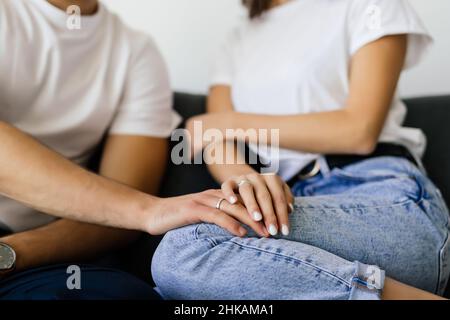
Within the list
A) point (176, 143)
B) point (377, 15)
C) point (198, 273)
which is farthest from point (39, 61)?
point (377, 15)

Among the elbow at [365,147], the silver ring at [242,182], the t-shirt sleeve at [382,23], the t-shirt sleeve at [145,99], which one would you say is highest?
the t-shirt sleeve at [382,23]

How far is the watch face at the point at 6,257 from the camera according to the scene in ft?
2.58

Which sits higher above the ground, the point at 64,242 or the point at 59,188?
the point at 59,188

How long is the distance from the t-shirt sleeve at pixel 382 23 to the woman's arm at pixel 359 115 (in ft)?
0.06

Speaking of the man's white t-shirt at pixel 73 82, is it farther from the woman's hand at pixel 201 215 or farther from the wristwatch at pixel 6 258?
the woman's hand at pixel 201 215

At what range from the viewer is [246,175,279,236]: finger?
74cm

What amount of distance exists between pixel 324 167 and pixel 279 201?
27cm

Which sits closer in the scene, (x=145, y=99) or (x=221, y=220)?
(x=221, y=220)

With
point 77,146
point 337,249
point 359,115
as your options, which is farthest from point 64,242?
point 359,115

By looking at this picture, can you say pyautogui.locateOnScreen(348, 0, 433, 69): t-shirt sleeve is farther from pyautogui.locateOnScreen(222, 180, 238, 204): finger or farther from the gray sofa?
pyautogui.locateOnScreen(222, 180, 238, 204): finger

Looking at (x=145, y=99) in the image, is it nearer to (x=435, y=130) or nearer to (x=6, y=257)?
(x=6, y=257)

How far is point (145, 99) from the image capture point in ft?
3.62

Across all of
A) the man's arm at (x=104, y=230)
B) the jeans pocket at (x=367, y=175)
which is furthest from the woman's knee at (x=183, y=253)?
the jeans pocket at (x=367, y=175)

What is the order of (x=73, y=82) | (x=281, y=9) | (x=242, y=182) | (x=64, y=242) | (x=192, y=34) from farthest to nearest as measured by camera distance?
(x=192, y=34), (x=281, y=9), (x=73, y=82), (x=64, y=242), (x=242, y=182)
